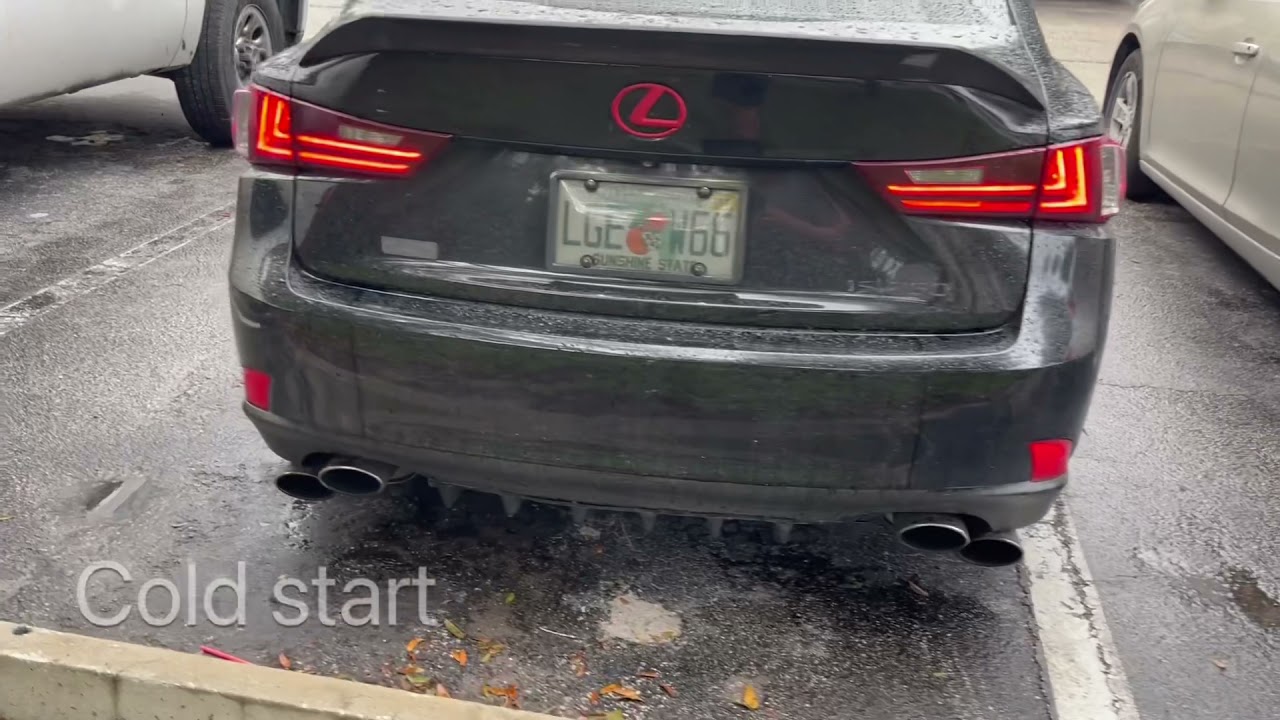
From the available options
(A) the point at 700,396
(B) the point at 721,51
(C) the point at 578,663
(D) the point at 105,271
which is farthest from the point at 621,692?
(D) the point at 105,271

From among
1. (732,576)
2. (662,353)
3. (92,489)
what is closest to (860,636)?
(732,576)

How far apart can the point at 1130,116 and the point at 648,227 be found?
5.28 meters

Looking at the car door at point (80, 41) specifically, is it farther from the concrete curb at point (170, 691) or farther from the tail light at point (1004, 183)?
the tail light at point (1004, 183)

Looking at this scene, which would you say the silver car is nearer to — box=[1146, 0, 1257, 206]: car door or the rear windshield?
box=[1146, 0, 1257, 206]: car door

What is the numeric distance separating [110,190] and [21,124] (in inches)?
75.9

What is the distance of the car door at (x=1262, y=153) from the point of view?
15.2ft

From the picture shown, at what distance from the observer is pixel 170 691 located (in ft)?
7.59

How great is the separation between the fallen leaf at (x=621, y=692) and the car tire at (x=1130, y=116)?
16.9ft

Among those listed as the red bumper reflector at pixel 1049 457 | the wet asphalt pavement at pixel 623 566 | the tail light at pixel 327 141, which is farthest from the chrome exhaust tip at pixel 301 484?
the red bumper reflector at pixel 1049 457

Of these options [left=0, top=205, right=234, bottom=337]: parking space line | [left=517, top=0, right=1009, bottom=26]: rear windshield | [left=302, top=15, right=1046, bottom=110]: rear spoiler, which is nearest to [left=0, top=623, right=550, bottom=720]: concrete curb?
[left=302, top=15, right=1046, bottom=110]: rear spoiler

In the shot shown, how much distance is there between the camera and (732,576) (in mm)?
3018

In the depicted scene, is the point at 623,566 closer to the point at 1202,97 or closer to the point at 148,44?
the point at 1202,97

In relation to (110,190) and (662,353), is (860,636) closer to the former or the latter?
(662,353)

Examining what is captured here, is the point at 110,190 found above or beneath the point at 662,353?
beneath
